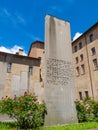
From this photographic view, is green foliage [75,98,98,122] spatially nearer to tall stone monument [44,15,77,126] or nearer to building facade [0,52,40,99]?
tall stone monument [44,15,77,126]

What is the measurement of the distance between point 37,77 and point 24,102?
1961 centimetres

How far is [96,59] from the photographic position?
26328mm

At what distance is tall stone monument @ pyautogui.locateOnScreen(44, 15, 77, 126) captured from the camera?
8344 mm

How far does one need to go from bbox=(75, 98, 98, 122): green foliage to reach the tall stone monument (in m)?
0.72

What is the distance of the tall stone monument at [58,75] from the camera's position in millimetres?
8344

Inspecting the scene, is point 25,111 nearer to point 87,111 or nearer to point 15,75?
point 87,111

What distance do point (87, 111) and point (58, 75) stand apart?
3442 millimetres

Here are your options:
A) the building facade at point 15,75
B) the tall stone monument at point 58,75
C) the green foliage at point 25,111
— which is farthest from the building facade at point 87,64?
the green foliage at point 25,111

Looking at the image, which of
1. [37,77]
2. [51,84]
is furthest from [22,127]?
[37,77]

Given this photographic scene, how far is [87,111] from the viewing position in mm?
9555

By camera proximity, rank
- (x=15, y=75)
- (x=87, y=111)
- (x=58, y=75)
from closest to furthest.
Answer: (x=58, y=75)
(x=87, y=111)
(x=15, y=75)

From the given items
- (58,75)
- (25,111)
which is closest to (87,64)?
(58,75)

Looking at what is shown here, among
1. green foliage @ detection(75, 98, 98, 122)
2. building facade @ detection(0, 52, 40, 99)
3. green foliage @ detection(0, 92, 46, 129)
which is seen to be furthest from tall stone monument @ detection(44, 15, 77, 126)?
building facade @ detection(0, 52, 40, 99)

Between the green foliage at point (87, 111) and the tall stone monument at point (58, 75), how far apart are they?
2.36 feet
